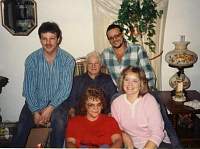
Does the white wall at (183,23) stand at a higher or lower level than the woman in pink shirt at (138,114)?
higher

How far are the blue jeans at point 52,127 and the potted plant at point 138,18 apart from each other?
1260 mm

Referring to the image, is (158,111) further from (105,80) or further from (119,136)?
(105,80)

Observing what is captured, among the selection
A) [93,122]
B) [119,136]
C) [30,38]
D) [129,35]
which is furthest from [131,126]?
[30,38]

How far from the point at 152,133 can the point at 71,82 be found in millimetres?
999

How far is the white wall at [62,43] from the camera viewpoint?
3.74m

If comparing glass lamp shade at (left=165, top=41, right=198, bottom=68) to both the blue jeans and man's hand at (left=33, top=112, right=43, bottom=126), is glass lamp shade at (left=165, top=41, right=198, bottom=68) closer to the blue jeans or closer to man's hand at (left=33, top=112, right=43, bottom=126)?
the blue jeans

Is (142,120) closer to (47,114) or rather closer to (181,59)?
(47,114)

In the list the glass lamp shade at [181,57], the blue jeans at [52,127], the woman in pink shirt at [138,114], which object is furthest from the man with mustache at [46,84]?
the glass lamp shade at [181,57]

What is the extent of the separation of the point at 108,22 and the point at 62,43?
24.8 inches

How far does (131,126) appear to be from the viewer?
233 cm

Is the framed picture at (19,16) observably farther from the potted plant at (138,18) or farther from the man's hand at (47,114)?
the man's hand at (47,114)

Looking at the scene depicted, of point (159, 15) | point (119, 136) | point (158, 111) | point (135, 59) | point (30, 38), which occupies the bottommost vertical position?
point (119, 136)

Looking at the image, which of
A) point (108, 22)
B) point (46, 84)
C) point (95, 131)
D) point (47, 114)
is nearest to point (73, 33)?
point (108, 22)

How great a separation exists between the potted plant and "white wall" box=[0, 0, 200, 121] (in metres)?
0.34
